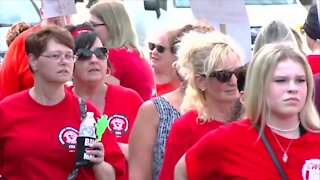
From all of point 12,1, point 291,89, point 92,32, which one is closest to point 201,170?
point 291,89

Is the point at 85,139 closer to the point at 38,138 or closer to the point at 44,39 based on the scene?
the point at 38,138

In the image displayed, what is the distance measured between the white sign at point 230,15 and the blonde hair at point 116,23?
71.6 inches

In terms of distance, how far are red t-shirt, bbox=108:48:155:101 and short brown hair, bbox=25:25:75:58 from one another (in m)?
1.58

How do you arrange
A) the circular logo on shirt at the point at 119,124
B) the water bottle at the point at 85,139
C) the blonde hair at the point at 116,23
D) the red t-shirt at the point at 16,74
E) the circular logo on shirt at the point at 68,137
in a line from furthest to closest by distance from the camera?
the blonde hair at the point at 116,23
the red t-shirt at the point at 16,74
the circular logo on shirt at the point at 119,124
the circular logo on shirt at the point at 68,137
the water bottle at the point at 85,139

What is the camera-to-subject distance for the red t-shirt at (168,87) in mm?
6477

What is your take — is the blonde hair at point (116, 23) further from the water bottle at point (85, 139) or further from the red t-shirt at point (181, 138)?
the red t-shirt at point (181, 138)

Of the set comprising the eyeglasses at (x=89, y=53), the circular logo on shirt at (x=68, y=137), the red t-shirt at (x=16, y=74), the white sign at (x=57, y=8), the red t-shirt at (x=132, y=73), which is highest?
the white sign at (x=57, y=8)

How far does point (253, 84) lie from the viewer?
15.3 feet

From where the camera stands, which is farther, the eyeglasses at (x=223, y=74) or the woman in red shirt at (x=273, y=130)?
the eyeglasses at (x=223, y=74)

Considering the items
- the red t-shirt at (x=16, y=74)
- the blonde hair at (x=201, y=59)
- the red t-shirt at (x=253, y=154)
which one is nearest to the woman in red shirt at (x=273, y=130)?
the red t-shirt at (x=253, y=154)

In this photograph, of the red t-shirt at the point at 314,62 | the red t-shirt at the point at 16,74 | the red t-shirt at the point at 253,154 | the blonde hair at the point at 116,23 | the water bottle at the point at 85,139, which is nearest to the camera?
the red t-shirt at the point at 253,154

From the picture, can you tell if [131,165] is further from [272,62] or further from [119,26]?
[119,26]

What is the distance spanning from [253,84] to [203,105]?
35.5 inches

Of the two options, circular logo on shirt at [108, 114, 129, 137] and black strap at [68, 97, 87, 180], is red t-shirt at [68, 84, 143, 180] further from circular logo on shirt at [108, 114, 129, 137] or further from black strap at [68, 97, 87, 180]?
black strap at [68, 97, 87, 180]
